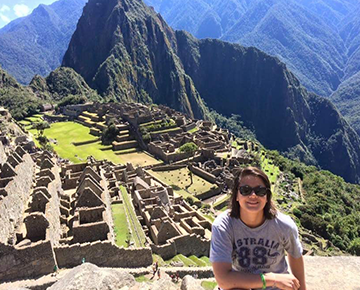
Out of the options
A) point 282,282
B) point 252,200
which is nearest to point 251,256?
point 282,282

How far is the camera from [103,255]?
749 inches

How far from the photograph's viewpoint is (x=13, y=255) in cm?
1669

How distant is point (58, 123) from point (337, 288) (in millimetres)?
91378

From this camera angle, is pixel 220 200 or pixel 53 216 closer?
pixel 53 216

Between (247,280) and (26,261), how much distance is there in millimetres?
15562

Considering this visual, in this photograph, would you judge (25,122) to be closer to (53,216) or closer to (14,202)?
(14,202)

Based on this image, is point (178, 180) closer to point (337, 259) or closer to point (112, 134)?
point (112, 134)

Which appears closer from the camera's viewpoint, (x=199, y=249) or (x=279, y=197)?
(x=199, y=249)

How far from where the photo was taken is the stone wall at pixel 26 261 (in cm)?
1655

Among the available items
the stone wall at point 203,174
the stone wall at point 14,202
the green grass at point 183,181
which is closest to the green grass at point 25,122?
the green grass at point 183,181

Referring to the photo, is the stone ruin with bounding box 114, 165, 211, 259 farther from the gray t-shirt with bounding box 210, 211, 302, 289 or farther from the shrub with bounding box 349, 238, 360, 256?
the shrub with bounding box 349, 238, 360, 256

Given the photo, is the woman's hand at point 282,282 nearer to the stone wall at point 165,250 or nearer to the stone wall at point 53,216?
the stone wall at point 53,216

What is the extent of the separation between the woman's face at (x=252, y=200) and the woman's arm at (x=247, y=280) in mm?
1115

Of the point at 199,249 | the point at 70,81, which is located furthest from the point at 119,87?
the point at 199,249
